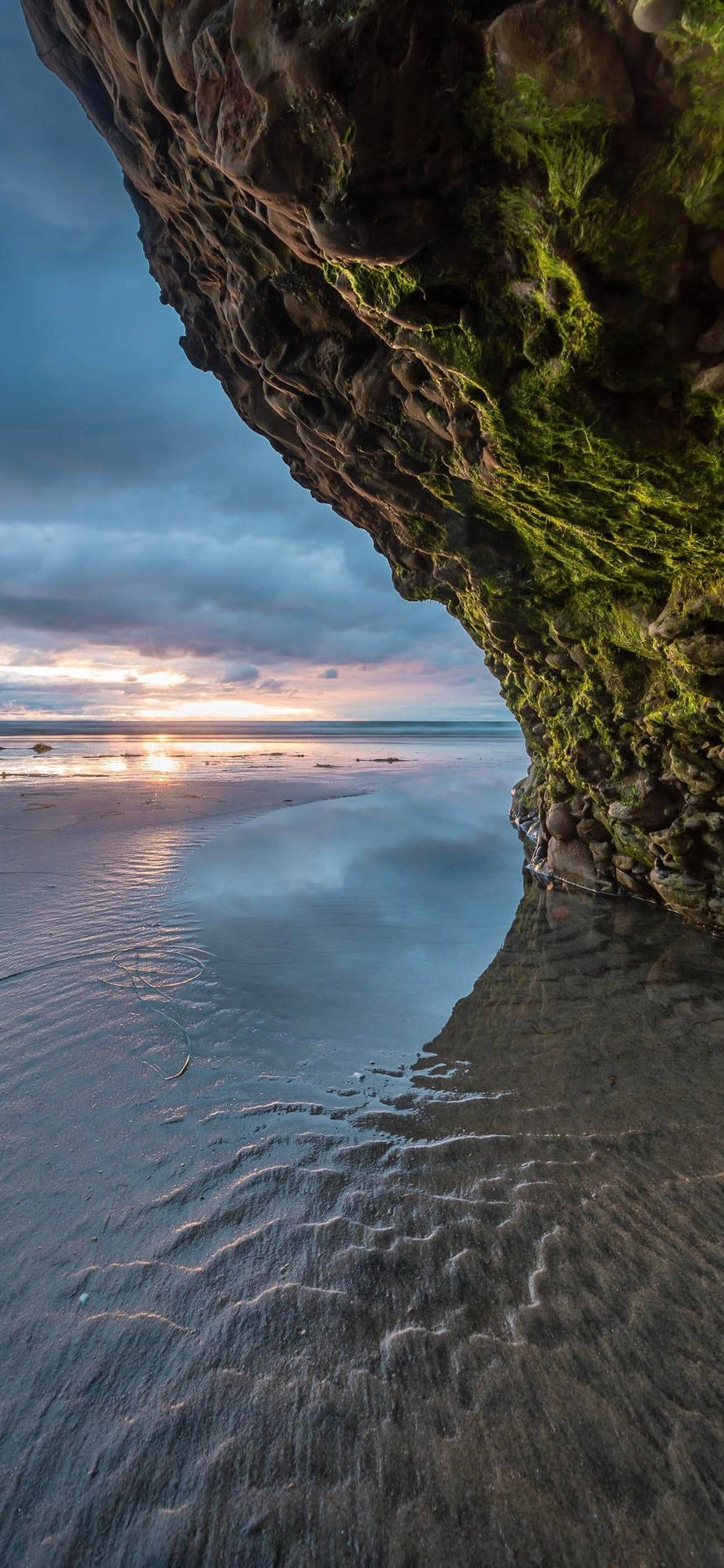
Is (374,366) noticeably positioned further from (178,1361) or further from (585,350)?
(178,1361)

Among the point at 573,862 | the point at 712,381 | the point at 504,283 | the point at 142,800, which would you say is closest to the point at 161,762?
the point at 142,800

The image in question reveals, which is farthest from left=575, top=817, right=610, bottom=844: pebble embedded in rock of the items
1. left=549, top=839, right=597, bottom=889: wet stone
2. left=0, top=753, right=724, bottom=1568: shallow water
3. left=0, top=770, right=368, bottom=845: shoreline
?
left=0, top=770, right=368, bottom=845: shoreline

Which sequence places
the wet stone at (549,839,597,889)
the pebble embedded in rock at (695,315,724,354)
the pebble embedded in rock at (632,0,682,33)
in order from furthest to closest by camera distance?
1. the wet stone at (549,839,597,889)
2. the pebble embedded in rock at (695,315,724,354)
3. the pebble embedded in rock at (632,0,682,33)

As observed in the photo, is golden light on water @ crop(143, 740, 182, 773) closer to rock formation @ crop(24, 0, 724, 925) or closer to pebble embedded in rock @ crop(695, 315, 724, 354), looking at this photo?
rock formation @ crop(24, 0, 724, 925)

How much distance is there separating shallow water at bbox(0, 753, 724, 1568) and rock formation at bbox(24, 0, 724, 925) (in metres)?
3.27

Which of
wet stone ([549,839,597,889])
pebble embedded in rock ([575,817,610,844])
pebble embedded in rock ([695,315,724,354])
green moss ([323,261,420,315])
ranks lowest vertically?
wet stone ([549,839,597,889])

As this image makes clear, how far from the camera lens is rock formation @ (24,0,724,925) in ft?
8.57

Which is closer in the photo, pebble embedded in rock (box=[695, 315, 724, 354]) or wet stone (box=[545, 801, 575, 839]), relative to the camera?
pebble embedded in rock (box=[695, 315, 724, 354])

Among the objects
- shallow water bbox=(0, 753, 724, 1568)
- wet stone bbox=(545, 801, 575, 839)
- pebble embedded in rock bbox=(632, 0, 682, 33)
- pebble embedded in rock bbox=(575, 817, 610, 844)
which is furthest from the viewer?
wet stone bbox=(545, 801, 575, 839)

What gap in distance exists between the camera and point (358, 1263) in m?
2.43

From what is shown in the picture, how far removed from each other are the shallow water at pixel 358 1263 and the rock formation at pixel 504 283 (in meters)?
3.27

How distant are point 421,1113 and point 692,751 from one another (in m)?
4.45

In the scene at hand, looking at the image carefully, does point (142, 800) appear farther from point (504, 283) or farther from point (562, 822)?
point (504, 283)

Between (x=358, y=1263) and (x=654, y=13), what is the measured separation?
4904 mm
